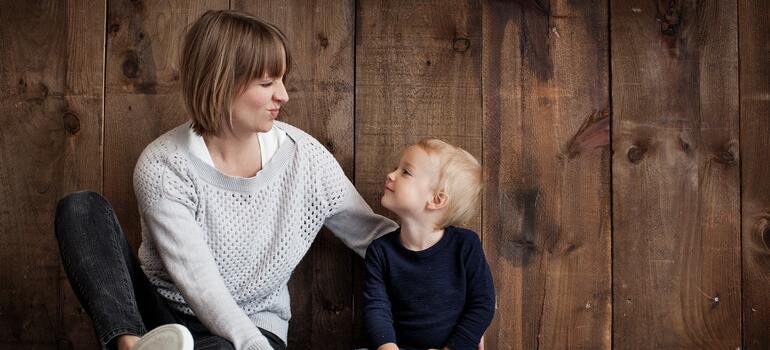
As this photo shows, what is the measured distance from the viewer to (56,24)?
1598 millimetres

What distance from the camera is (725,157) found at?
1579 millimetres

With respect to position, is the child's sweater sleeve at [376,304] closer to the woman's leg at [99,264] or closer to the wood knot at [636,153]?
the woman's leg at [99,264]

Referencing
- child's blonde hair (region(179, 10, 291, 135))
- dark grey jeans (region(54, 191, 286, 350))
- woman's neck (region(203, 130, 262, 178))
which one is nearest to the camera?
dark grey jeans (region(54, 191, 286, 350))

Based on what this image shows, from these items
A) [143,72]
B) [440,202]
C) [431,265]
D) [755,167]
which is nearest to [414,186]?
[440,202]

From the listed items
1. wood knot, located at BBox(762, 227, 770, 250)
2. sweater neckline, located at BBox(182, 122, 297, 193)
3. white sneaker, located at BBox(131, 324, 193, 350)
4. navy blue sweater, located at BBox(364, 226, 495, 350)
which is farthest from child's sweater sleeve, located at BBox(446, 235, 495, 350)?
wood knot, located at BBox(762, 227, 770, 250)

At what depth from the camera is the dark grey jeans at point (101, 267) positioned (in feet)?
3.92

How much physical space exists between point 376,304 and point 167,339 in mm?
435

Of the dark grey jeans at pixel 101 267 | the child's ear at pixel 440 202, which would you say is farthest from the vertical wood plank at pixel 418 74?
the dark grey jeans at pixel 101 267

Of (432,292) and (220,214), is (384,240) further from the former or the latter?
(220,214)

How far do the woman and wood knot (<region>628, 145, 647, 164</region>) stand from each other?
55 centimetres

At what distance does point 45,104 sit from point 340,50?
0.66 metres

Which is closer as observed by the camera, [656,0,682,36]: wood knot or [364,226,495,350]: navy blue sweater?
[364,226,495,350]: navy blue sweater

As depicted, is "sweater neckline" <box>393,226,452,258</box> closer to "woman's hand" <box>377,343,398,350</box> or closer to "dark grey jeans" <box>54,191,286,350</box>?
"woman's hand" <box>377,343,398,350</box>

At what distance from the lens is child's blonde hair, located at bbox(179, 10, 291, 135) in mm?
→ 1304
